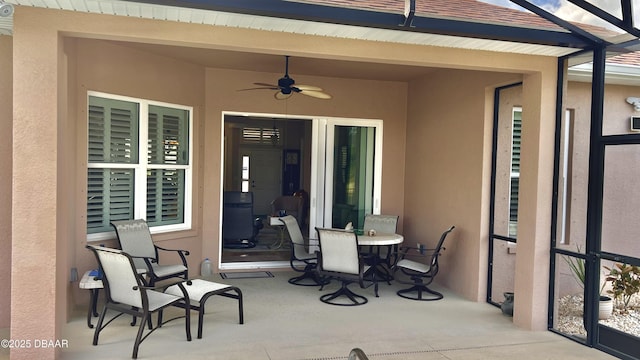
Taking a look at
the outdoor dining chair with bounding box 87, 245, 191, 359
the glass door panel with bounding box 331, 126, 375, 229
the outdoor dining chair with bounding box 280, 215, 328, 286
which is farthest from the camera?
the glass door panel with bounding box 331, 126, 375, 229

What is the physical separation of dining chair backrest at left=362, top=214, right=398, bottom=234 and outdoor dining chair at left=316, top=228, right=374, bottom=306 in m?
1.28

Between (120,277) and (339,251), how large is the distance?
2.28 meters

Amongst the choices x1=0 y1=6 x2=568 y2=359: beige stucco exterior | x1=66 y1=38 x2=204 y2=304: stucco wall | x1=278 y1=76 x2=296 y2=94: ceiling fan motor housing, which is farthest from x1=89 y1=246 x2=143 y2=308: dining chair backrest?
x1=278 y1=76 x2=296 y2=94: ceiling fan motor housing

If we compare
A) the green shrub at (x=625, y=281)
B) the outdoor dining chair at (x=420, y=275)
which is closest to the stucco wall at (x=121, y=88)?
the outdoor dining chair at (x=420, y=275)

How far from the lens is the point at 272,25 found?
3.63 metres

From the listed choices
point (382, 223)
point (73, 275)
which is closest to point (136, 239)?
point (73, 275)

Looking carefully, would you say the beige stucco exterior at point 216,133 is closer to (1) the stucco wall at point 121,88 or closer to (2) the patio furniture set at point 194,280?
(1) the stucco wall at point 121,88

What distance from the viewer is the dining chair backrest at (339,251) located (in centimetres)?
511

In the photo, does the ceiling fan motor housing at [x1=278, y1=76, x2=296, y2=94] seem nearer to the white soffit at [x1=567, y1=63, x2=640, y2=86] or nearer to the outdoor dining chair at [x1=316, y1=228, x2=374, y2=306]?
the outdoor dining chair at [x1=316, y1=228, x2=374, y2=306]

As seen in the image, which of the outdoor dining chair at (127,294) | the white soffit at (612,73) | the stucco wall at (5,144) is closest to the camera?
the outdoor dining chair at (127,294)

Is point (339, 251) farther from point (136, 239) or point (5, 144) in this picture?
point (5, 144)

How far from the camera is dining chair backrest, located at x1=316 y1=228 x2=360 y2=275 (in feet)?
16.8

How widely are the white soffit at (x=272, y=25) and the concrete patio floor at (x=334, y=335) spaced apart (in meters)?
2.59

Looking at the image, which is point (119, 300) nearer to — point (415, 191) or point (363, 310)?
point (363, 310)
